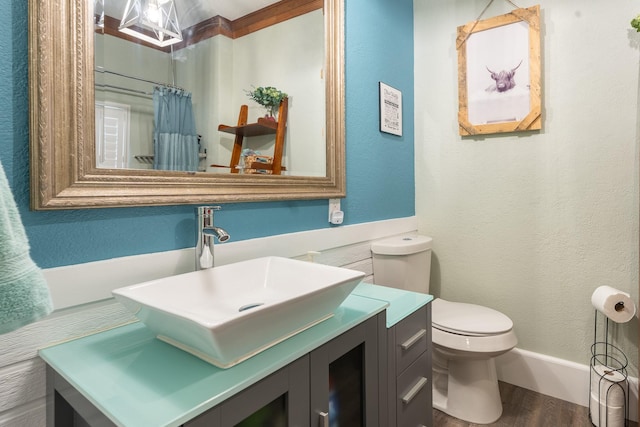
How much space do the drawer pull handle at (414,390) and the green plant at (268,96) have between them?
113 cm

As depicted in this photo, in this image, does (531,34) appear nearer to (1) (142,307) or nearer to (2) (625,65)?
(2) (625,65)

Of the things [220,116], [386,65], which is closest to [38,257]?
[220,116]

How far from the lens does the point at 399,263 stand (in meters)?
1.78

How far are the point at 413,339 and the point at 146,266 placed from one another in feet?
2.92

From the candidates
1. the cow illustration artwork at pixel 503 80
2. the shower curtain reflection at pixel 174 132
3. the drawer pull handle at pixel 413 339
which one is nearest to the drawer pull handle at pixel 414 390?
the drawer pull handle at pixel 413 339

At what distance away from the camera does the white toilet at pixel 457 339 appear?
60.9 inches

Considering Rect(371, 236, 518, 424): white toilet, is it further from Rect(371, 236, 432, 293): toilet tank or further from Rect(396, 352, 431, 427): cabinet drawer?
Rect(396, 352, 431, 427): cabinet drawer

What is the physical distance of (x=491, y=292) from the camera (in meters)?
2.02

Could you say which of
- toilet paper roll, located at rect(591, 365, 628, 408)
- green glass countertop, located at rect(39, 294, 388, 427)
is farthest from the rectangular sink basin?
toilet paper roll, located at rect(591, 365, 628, 408)

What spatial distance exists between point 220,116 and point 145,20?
12.9 inches

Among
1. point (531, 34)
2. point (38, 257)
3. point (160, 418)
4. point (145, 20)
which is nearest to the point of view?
point (160, 418)

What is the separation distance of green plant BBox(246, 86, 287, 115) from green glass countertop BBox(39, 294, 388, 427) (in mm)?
844

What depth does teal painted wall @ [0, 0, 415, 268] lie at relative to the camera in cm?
76

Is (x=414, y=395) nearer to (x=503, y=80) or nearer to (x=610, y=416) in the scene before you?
(x=610, y=416)
